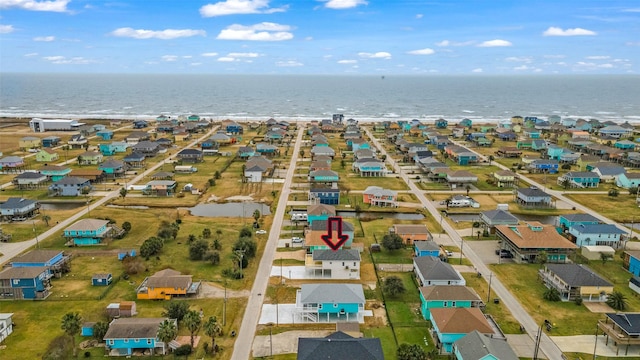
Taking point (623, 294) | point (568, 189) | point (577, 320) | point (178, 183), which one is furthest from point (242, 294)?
point (568, 189)

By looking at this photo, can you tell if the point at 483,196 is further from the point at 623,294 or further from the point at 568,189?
the point at 623,294

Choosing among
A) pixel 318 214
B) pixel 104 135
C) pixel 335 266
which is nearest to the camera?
pixel 335 266

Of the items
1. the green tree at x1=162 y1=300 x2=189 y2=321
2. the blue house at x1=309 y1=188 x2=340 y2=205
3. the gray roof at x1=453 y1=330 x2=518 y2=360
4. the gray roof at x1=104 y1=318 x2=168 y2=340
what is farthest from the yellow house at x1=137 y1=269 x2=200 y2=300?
the blue house at x1=309 y1=188 x2=340 y2=205

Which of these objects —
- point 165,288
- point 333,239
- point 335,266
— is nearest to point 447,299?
point 335,266

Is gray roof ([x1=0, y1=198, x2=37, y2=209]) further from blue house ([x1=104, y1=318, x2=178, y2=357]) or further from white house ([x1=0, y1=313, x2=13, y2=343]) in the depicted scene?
blue house ([x1=104, y1=318, x2=178, y2=357])

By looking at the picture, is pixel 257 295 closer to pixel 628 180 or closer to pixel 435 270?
pixel 435 270
